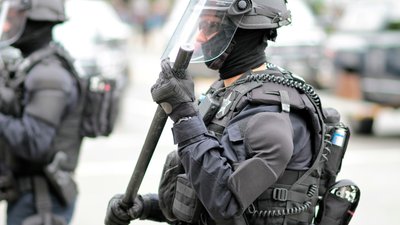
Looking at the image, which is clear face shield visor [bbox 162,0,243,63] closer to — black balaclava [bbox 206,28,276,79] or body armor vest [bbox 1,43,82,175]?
black balaclava [bbox 206,28,276,79]

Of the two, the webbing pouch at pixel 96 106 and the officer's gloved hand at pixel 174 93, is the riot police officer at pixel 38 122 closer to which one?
the webbing pouch at pixel 96 106

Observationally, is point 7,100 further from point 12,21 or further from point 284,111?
point 284,111

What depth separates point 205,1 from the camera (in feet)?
9.87

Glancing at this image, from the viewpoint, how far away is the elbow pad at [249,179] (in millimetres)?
2691

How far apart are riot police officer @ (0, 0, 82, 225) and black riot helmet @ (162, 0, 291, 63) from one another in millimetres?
1354

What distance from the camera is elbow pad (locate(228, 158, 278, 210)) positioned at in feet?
8.83

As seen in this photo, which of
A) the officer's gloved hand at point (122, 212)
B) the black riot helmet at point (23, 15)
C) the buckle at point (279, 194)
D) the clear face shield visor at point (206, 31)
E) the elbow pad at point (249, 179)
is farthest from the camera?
the black riot helmet at point (23, 15)

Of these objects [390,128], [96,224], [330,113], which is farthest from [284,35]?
[330,113]

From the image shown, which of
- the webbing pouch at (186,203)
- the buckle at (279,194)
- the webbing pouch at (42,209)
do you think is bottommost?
the webbing pouch at (42,209)

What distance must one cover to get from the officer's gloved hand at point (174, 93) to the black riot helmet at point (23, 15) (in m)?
1.75

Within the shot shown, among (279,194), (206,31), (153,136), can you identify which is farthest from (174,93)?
(279,194)

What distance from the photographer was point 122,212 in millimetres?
3170

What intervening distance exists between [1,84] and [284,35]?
36.3 ft

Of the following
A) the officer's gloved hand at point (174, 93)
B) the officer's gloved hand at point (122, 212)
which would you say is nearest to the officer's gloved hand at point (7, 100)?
the officer's gloved hand at point (122, 212)
